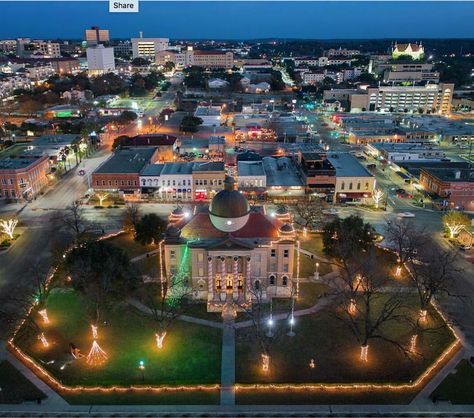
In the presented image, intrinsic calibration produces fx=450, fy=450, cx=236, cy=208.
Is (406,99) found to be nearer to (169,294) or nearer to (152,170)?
(152,170)

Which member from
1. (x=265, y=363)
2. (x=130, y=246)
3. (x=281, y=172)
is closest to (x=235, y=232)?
(x=265, y=363)

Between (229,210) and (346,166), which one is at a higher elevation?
(229,210)

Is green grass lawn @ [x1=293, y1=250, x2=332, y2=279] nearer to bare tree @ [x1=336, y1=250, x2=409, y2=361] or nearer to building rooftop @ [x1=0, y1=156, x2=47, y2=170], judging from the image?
bare tree @ [x1=336, y1=250, x2=409, y2=361]

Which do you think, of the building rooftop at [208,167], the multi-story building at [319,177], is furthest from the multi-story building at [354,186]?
the building rooftop at [208,167]

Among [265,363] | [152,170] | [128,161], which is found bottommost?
[265,363]

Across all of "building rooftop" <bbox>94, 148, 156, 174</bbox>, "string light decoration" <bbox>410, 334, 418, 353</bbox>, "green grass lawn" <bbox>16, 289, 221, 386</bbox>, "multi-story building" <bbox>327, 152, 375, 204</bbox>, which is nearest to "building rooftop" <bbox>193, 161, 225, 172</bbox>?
"building rooftop" <bbox>94, 148, 156, 174</bbox>
